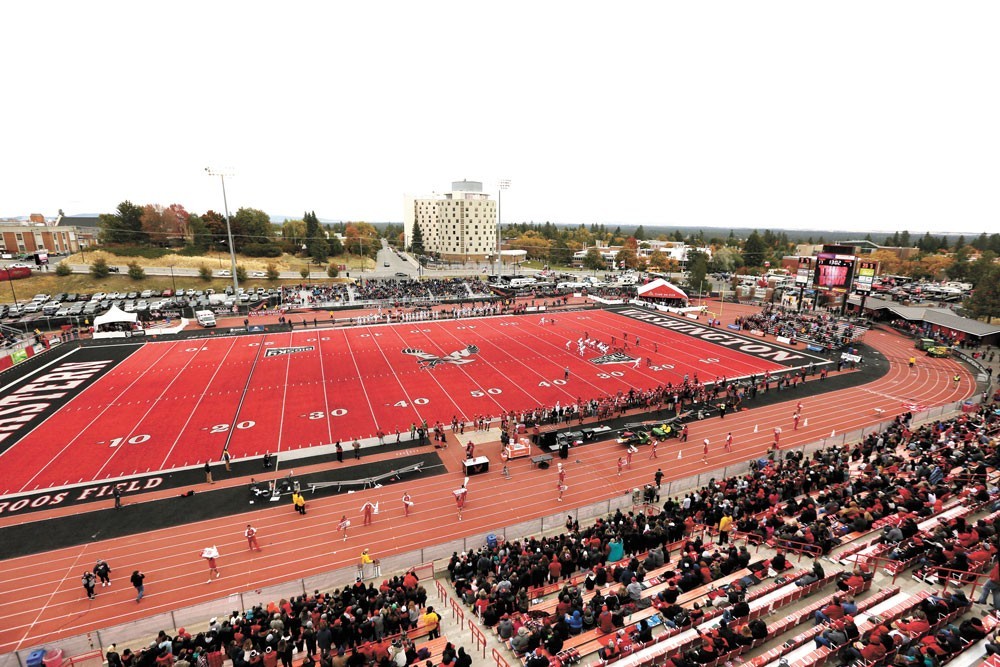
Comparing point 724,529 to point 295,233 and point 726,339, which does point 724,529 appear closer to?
point 726,339

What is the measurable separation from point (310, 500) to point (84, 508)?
25.9 ft

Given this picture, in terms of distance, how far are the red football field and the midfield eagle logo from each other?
15 centimetres

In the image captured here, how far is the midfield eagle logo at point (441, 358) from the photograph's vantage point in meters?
34.6

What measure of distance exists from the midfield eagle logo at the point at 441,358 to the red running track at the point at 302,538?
13.6 metres

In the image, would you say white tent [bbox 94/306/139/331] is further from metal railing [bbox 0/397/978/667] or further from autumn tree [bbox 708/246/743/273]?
autumn tree [bbox 708/246/743/273]

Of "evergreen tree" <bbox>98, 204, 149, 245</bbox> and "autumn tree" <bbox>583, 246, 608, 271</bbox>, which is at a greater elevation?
"evergreen tree" <bbox>98, 204, 149, 245</bbox>

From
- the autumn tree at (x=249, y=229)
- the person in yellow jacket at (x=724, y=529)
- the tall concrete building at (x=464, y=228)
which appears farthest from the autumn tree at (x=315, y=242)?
the person in yellow jacket at (x=724, y=529)

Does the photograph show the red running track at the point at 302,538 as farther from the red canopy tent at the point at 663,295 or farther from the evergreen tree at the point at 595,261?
the evergreen tree at the point at 595,261

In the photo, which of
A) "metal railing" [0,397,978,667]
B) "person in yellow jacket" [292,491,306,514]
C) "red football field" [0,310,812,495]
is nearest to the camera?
"metal railing" [0,397,978,667]

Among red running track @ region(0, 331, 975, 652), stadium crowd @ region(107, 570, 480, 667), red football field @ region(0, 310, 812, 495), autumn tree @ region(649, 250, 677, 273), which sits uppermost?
autumn tree @ region(649, 250, 677, 273)

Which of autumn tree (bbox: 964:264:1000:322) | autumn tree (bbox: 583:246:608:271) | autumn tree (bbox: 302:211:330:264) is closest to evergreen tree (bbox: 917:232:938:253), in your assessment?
autumn tree (bbox: 583:246:608:271)

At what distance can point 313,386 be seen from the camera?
96.9 ft

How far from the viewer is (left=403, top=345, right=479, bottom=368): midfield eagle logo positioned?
113 feet

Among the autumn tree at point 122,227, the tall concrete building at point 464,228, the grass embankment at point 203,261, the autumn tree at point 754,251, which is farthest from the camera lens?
the tall concrete building at point 464,228
